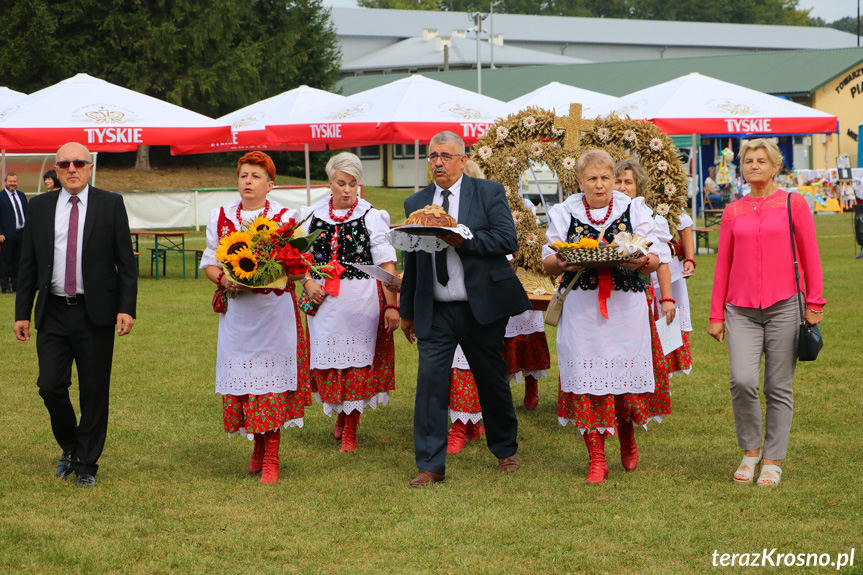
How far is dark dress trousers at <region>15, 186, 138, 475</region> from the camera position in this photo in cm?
611

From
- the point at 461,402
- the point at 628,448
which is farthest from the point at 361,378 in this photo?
the point at 628,448

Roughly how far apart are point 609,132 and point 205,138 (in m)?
8.27

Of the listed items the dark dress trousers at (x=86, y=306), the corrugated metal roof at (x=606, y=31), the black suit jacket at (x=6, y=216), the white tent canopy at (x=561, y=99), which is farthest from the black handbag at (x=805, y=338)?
the corrugated metal roof at (x=606, y=31)

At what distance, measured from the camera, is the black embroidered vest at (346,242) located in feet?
22.8

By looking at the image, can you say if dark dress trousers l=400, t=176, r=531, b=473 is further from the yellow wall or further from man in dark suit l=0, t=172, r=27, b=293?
the yellow wall

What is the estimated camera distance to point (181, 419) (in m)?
8.09

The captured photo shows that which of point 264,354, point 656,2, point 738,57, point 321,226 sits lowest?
point 264,354

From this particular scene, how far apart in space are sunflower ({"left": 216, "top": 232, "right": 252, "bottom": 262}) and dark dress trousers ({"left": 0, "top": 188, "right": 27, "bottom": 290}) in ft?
36.0

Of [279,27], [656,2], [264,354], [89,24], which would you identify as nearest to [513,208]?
[264,354]

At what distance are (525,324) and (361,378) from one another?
1.56m

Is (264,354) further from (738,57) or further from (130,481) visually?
(738,57)

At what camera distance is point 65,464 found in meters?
6.50

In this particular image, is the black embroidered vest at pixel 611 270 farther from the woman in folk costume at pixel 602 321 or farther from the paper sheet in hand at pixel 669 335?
the paper sheet in hand at pixel 669 335

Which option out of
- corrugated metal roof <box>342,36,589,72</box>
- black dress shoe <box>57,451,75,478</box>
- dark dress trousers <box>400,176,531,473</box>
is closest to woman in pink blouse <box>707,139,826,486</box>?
dark dress trousers <box>400,176,531,473</box>
